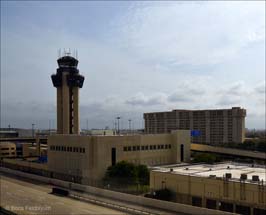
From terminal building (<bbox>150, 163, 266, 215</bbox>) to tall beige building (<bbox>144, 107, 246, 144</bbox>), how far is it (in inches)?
3532

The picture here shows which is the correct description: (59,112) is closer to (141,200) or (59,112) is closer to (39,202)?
(39,202)

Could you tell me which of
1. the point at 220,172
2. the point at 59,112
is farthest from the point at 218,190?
the point at 59,112

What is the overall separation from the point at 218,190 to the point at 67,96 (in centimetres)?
5004

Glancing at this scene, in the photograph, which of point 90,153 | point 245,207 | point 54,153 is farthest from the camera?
point 54,153

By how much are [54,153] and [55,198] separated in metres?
18.8

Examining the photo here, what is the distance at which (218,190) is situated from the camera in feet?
123

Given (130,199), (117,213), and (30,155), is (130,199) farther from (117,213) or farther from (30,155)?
(30,155)

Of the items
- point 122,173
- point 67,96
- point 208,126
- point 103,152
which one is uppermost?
point 67,96

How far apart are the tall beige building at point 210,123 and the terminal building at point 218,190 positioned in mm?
89708

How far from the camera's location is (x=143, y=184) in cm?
5050

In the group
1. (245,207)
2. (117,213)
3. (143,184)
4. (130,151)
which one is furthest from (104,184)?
(245,207)

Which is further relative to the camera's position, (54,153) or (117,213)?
(54,153)

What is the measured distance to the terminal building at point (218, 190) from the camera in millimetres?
34219

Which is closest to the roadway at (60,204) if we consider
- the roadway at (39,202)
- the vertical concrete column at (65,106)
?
the roadway at (39,202)
